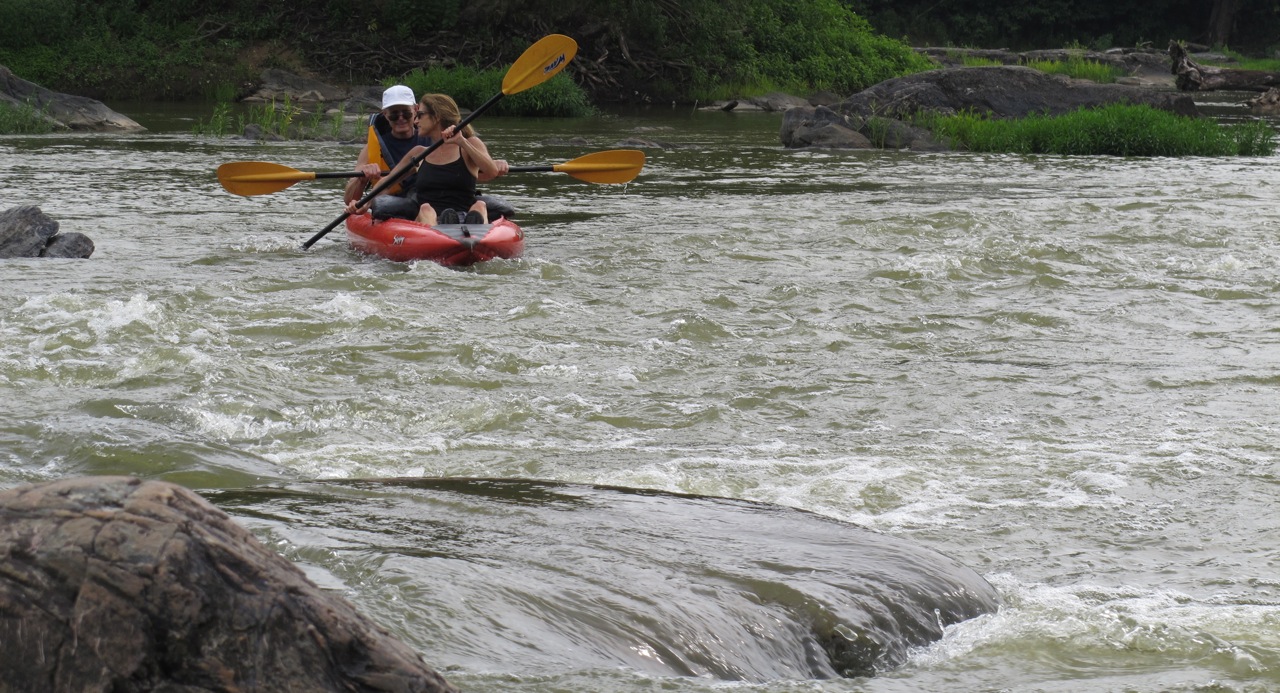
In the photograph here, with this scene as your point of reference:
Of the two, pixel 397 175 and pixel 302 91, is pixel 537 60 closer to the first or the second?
pixel 397 175

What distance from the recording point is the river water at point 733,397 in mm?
3201

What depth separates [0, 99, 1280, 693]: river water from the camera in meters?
3.20

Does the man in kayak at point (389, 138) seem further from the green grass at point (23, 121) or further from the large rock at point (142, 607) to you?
the green grass at point (23, 121)

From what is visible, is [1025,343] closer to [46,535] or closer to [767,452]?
[767,452]

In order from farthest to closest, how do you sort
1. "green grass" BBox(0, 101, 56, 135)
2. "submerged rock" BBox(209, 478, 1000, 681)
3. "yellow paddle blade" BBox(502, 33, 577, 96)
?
"green grass" BBox(0, 101, 56, 135), "yellow paddle blade" BBox(502, 33, 577, 96), "submerged rock" BBox(209, 478, 1000, 681)

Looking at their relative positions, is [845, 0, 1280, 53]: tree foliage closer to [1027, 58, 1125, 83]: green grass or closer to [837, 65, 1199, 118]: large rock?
[1027, 58, 1125, 83]: green grass

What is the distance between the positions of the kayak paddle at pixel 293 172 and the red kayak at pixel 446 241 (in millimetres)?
1048

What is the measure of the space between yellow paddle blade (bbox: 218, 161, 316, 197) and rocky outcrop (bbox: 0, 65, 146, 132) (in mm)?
9832

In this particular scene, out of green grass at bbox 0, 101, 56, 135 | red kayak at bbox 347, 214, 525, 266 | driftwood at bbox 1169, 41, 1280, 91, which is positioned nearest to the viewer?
red kayak at bbox 347, 214, 525, 266

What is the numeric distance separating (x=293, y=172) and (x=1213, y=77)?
89.6 feet

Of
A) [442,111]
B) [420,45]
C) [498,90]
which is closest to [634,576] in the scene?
[442,111]

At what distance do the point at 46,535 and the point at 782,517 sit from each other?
2267 mm

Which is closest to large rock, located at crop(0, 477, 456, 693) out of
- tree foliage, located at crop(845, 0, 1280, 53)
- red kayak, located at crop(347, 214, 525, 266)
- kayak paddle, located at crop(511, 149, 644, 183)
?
red kayak, located at crop(347, 214, 525, 266)

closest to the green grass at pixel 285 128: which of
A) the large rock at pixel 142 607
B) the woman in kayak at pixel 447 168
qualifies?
the woman in kayak at pixel 447 168
